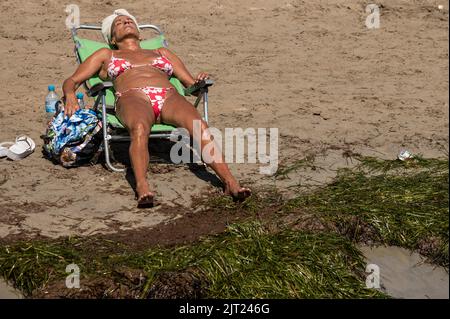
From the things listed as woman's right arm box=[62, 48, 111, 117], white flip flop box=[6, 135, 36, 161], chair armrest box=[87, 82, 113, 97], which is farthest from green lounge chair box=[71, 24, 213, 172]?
white flip flop box=[6, 135, 36, 161]

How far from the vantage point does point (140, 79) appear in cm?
685

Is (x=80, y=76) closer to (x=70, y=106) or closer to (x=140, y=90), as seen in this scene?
(x=70, y=106)

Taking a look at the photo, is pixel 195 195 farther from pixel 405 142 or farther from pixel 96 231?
pixel 405 142

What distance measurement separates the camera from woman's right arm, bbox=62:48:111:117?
21.6 feet

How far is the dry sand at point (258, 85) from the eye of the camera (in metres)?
6.12

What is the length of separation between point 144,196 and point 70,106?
115 cm

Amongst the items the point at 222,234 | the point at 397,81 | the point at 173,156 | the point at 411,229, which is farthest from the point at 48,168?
the point at 397,81

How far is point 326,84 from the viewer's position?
856 centimetres

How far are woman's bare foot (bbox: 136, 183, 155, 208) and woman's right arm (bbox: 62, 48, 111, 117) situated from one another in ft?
3.32

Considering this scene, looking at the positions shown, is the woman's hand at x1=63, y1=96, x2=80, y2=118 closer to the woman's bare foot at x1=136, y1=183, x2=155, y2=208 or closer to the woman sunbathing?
the woman sunbathing

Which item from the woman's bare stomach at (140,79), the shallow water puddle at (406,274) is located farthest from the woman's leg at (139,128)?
the shallow water puddle at (406,274)

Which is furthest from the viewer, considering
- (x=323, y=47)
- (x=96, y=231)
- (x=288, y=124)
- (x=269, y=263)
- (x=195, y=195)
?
(x=323, y=47)

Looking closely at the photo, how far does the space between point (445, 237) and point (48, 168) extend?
2.94 metres

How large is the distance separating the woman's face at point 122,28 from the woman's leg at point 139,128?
2.43 feet
